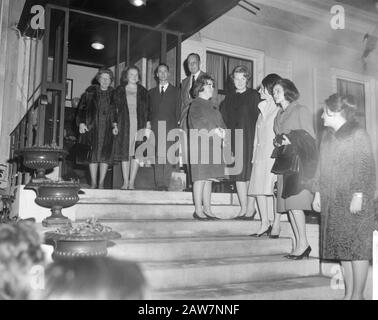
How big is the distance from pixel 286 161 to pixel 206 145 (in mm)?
723

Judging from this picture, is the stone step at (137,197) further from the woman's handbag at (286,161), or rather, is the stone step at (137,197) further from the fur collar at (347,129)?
the fur collar at (347,129)

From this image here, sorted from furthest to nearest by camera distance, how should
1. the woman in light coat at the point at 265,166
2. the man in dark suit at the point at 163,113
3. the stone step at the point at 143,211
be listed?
the man in dark suit at the point at 163,113 < the woman in light coat at the point at 265,166 < the stone step at the point at 143,211

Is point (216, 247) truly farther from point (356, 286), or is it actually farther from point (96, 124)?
point (96, 124)

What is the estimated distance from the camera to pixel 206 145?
3311 mm

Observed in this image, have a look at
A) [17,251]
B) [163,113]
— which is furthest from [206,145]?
[17,251]

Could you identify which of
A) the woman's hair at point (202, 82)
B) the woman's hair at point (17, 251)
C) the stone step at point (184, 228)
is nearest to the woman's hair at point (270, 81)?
the woman's hair at point (202, 82)

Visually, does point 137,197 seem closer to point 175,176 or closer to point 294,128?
point 175,176

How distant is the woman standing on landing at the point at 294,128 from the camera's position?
2.84m

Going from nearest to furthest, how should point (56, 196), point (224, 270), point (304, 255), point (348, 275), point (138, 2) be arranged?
point (348, 275)
point (224, 270)
point (56, 196)
point (304, 255)
point (138, 2)

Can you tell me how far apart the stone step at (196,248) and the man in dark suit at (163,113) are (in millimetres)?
1188

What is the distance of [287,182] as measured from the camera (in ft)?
9.46

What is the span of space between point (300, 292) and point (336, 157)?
90 cm

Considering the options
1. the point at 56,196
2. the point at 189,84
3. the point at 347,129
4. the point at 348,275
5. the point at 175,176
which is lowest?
the point at 348,275

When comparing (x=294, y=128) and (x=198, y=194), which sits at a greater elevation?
(x=294, y=128)
